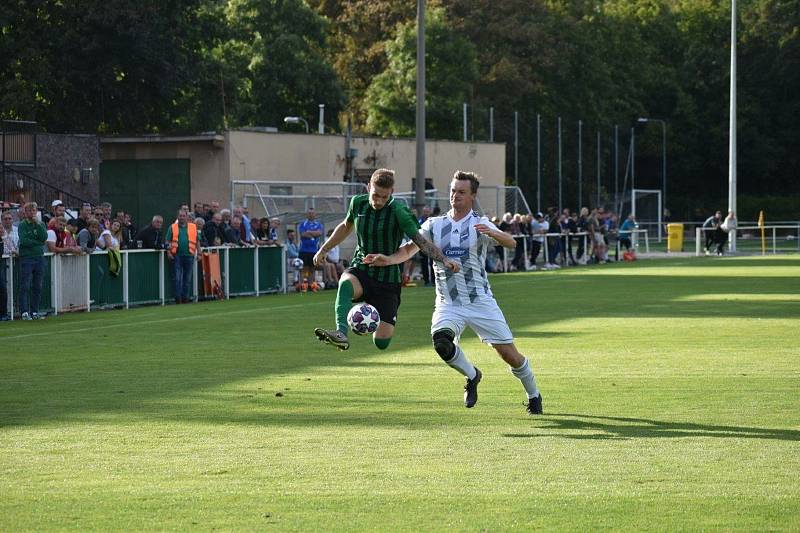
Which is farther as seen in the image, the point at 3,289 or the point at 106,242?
the point at 106,242

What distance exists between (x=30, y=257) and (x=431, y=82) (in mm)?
48227

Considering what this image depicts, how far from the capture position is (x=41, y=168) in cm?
3869

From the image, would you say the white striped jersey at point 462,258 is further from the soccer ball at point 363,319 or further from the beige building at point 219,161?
the beige building at point 219,161

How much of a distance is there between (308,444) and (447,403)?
2578mm

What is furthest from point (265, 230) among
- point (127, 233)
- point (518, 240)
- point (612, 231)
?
point (612, 231)

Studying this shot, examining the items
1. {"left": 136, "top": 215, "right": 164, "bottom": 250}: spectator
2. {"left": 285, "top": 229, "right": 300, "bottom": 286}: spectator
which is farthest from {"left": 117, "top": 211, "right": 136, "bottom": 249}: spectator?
{"left": 285, "top": 229, "right": 300, "bottom": 286}: spectator

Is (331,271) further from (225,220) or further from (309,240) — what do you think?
(225,220)

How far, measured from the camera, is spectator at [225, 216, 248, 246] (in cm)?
3044

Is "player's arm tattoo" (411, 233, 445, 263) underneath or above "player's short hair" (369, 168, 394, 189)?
underneath

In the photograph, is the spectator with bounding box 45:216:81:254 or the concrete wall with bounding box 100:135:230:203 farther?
the concrete wall with bounding box 100:135:230:203

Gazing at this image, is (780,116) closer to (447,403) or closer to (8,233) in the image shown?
(8,233)

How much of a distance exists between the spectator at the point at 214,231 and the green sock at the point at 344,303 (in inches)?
684

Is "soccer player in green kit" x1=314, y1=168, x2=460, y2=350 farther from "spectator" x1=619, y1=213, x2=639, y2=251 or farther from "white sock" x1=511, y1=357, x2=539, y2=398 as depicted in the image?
"spectator" x1=619, y1=213, x2=639, y2=251

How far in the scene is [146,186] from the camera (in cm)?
4303
